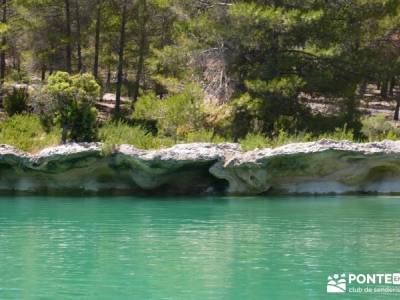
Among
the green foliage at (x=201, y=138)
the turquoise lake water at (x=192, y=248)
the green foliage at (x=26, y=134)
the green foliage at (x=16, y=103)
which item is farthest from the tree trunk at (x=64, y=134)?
the green foliage at (x=16, y=103)

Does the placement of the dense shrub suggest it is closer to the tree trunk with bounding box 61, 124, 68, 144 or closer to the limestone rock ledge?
the tree trunk with bounding box 61, 124, 68, 144

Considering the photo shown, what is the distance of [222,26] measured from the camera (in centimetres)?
2697

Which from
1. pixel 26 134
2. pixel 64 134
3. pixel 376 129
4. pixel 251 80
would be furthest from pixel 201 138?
pixel 376 129

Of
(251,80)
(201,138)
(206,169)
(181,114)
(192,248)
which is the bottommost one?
(192,248)

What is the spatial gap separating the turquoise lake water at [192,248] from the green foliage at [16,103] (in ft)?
37.7

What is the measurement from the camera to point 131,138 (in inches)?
969

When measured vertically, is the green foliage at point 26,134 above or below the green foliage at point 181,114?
below

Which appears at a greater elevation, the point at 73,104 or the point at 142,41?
the point at 142,41

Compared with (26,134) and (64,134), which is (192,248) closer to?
(64,134)

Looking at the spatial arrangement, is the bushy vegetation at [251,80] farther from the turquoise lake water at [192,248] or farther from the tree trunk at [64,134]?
the turquoise lake water at [192,248]

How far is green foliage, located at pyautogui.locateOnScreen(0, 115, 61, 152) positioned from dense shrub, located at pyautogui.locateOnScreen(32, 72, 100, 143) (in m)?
0.70

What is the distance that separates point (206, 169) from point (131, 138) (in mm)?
2785

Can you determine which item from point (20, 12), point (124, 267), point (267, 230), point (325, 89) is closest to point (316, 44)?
point (325, 89)

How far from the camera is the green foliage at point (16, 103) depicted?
31.9m
